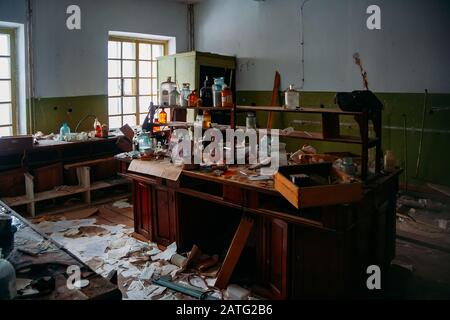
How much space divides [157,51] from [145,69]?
516 millimetres

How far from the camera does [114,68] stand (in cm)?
662

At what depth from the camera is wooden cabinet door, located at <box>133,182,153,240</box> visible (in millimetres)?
4047

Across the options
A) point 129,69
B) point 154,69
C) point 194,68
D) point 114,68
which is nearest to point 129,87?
point 129,69

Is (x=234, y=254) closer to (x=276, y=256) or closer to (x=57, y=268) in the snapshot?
(x=276, y=256)

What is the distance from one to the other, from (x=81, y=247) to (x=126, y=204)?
4.89 feet

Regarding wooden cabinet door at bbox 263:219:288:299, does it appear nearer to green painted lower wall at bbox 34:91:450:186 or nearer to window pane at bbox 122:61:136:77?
green painted lower wall at bbox 34:91:450:186

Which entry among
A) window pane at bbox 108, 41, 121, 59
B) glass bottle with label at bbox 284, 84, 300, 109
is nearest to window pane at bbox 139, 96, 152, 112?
window pane at bbox 108, 41, 121, 59

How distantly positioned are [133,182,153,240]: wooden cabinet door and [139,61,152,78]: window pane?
3432 mm

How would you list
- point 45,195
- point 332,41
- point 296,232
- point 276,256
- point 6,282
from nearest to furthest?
point 6,282 < point 296,232 < point 276,256 < point 45,195 < point 332,41

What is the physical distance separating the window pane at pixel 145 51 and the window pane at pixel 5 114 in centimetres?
232

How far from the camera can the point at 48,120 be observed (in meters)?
5.78

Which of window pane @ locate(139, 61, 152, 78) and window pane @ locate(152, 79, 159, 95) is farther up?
window pane @ locate(139, 61, 152, 78)

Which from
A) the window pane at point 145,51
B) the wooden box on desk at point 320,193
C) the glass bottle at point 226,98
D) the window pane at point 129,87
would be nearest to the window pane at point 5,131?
the window pane at point 129,87
